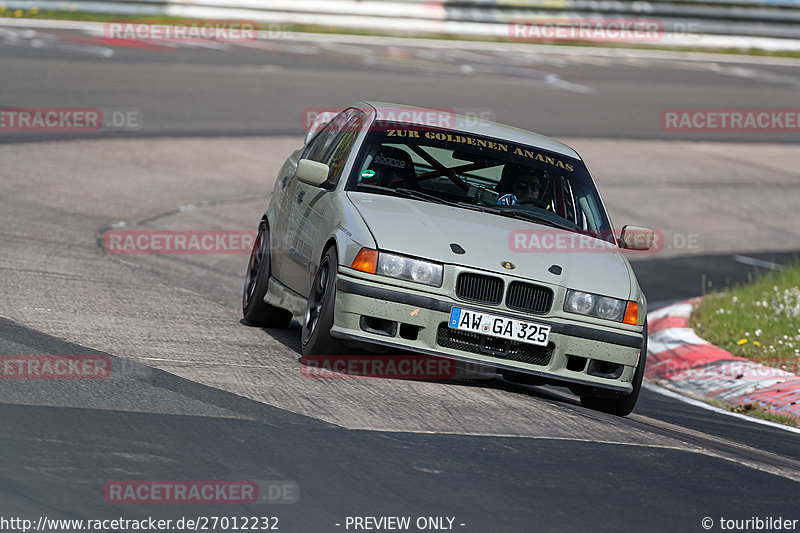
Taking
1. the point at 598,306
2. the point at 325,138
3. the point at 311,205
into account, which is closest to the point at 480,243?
the point at 598,306

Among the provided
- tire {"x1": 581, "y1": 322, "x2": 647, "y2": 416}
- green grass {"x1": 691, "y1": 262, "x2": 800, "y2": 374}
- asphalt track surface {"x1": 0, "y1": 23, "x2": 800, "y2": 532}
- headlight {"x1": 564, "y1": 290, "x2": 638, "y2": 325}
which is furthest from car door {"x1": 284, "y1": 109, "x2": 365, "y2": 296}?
green grass {"x1": 691, "y1": 262, "x2": 800, "y2": 374}

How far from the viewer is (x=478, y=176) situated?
27.7 ft

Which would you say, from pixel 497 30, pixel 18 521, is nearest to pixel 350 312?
pixel 18 521

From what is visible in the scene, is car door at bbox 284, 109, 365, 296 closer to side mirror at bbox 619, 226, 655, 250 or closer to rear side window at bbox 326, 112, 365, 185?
rear side window at bbox 326, 112, 365, 185

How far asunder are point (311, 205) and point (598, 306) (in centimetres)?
205

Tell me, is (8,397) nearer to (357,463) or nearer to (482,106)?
(357,463)

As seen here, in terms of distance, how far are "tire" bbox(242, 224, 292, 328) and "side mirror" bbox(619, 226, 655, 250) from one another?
2351 mm

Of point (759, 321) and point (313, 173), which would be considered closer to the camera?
point (313, 173)

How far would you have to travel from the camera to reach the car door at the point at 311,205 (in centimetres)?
793

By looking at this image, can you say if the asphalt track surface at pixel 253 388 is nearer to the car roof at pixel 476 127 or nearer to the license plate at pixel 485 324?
the license plate at pixel 485 324

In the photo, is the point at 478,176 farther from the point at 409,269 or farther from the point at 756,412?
the point at 756,412

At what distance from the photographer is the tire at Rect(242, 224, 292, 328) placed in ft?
28.9

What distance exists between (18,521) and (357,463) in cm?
153

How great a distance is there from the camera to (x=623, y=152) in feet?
68.0
